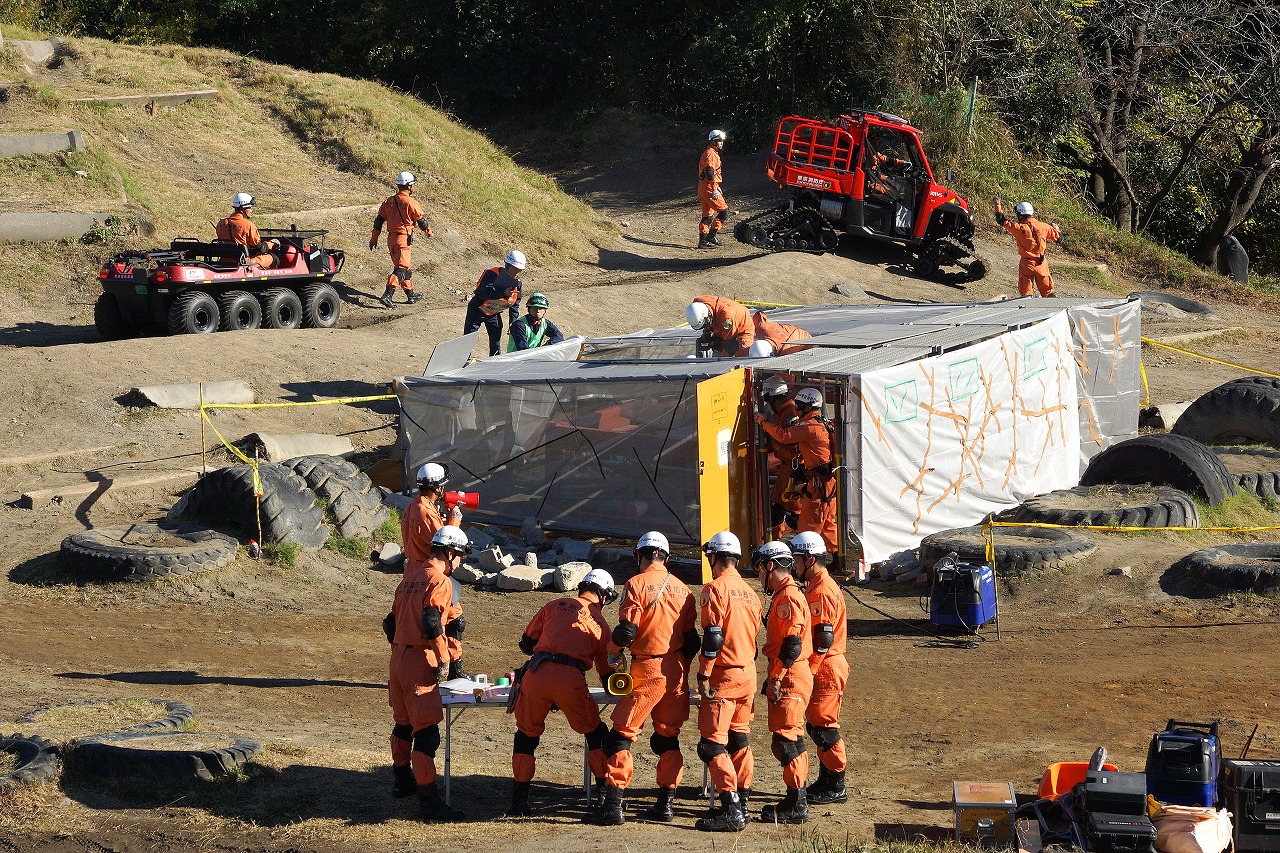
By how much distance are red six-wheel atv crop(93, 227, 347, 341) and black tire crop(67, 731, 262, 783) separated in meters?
11.1

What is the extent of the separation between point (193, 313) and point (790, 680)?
1274cm

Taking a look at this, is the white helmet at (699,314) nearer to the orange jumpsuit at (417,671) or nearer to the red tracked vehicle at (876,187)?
the orange jumpsuit at (417,671)

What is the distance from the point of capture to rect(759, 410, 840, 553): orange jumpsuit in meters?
12.2

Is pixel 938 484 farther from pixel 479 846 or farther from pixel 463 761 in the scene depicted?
pixel 479 846

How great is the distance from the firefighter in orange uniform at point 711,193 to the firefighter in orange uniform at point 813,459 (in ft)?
45.1

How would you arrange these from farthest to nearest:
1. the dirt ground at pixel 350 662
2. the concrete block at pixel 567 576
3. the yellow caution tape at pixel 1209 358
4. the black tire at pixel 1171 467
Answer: the yellow caution tape at pixel 1209 358
the black tire at pixel 1171 467
the concrete block at pixel 567 576
the dirt ground at pixel 350 662

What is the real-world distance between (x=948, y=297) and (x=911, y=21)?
406 inches

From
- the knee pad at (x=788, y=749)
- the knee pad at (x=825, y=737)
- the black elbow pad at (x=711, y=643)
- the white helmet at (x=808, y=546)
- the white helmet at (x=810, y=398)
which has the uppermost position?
the white helmet at (x=810, y=398)

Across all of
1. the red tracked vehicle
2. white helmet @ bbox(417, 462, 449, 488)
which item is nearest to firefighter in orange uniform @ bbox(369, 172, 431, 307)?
the red tracked vehicle

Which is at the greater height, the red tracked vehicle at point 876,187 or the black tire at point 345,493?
the red tracked vehicle at point 876,187

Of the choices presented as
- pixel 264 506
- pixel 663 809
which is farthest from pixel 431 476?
pixel 663 809

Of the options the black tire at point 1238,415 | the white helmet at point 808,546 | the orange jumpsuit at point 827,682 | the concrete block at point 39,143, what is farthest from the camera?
the concrete block at point 39,143

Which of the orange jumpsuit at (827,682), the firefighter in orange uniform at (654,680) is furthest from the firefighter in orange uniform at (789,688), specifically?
the firefighter in orange uniform at (654,680)

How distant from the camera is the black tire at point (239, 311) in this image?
60.7 feet
